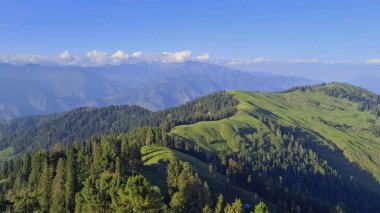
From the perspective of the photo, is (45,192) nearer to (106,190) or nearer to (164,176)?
(106,190)

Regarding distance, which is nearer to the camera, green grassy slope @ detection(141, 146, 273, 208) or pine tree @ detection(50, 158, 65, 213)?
pine tree @ detection(50, 158, 65, 213)

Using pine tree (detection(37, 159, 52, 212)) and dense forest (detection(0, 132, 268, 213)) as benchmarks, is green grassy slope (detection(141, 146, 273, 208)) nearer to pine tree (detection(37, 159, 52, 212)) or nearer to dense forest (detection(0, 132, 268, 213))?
dense forest (detection(0, 132, 268, 213))

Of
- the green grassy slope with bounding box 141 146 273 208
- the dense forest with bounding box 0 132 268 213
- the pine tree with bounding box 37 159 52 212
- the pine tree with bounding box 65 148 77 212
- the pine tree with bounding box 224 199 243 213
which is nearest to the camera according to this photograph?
the pine tree with bounding box 224 199 243 213

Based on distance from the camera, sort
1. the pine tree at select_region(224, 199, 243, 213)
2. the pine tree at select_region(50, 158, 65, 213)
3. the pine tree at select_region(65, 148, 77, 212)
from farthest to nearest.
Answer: the pine tree at select_region(65, 148, 77, 212)
the pine tree at select_region(50, 158, 65, 213)
the pine tree at select_region(224, 199, 243, 213)

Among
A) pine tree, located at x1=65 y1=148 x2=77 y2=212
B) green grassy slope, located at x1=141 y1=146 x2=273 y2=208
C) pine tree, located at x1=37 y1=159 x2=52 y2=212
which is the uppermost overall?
pine tree, located at x1=65 y1=148 x2=77 y2=212

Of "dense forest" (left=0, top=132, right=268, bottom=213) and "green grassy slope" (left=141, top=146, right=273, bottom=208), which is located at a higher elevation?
"dense forest" (left=0, top=132, right=268, bottom=213)

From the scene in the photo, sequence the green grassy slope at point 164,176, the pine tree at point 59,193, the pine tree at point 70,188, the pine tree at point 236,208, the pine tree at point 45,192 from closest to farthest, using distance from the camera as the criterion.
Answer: the pine tree at point 236,208 → the pine tree at point 59,193 → the pine tree at point 70,188 → the pine tree at point 45,192 → the green grassy slope at point 164,176

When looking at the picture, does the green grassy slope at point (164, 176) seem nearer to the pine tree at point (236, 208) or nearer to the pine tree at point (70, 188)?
the pine tree at point (70, 188)

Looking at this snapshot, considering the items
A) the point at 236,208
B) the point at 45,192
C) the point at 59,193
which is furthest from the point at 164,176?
the point at 236,208

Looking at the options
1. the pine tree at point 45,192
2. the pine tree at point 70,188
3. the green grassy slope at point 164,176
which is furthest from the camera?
the green grassy slope at point 164,176

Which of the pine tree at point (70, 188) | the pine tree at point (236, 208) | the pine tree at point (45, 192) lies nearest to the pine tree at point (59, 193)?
the pine tree at point (70, 188)

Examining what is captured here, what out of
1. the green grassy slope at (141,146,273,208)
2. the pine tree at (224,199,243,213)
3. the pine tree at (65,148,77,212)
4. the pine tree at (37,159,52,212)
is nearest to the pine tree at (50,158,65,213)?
the pine tree at (65,148,77,212)

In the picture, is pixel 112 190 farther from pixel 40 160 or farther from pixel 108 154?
pixel 40 160
